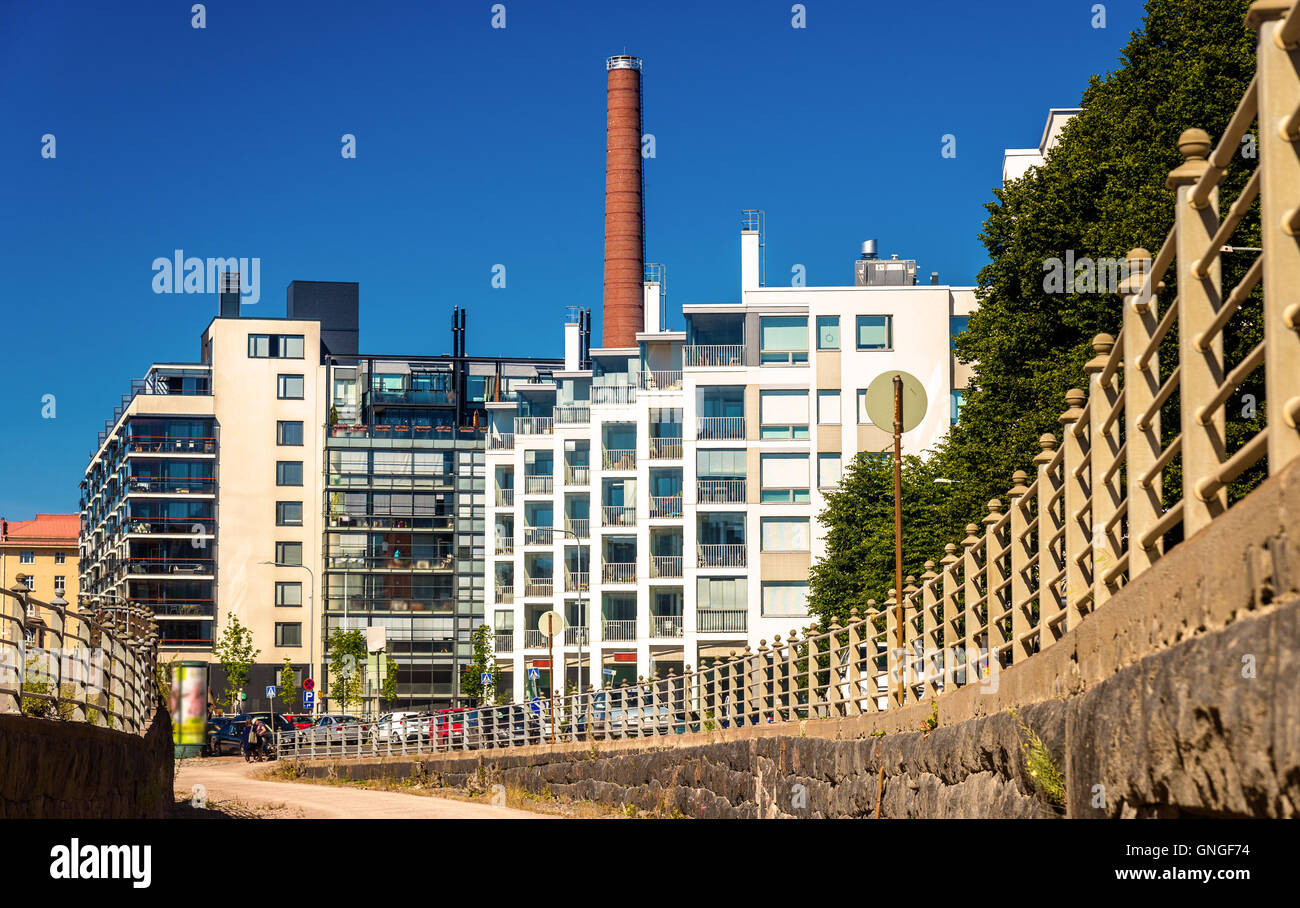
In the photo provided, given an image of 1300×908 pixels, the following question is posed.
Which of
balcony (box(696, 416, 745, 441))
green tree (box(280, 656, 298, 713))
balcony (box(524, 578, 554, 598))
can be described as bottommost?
green tree (box(280, 656, 298, 713))

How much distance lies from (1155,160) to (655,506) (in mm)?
48895

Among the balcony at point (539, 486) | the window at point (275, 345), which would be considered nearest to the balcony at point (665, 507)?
the balcony at point (539, 486)

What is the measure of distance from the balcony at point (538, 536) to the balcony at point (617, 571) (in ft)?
20.8

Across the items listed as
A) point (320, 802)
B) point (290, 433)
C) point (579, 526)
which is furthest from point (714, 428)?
point (320, 802)

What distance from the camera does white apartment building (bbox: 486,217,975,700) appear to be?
2697 inches

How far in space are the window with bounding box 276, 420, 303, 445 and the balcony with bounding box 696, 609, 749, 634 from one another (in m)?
43.7

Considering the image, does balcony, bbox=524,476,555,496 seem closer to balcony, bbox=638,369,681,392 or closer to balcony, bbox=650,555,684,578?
balcony, bbox=638,369,681,392

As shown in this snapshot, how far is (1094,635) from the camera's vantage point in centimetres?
660

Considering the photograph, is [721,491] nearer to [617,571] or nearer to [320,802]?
[617,571]

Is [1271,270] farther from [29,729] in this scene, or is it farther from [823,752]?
[823,752]

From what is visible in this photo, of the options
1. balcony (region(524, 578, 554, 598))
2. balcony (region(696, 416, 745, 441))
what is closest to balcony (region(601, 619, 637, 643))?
balcony (region(524, 578, 554, 598))

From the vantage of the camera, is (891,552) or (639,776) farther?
(891,552)

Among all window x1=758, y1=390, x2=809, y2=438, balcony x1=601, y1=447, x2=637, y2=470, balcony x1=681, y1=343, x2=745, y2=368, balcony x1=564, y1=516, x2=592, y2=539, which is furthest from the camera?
balcony x1=564, y1=516, x2=592, y2=539
